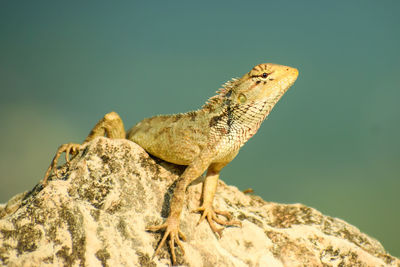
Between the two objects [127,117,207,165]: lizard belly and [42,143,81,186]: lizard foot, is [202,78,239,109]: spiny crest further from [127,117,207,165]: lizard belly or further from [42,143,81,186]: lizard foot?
[42,143,81,186]: lizard foot

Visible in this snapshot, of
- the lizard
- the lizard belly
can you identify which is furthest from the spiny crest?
the lizard belly

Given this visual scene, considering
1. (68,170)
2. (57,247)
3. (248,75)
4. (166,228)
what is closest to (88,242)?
(57,247)

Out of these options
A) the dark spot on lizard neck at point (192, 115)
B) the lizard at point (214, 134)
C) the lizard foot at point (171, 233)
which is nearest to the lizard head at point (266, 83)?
the lizard at point (214, 134)

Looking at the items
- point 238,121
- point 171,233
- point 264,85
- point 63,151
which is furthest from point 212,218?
point 63,151

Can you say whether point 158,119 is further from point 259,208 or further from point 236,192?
point 259,208

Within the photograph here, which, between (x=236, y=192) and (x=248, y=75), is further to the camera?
(x=236, y=192)

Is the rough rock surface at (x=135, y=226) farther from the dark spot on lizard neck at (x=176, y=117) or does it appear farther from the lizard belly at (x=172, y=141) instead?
the dark spot on lizard neck at (x=176, y=117)
